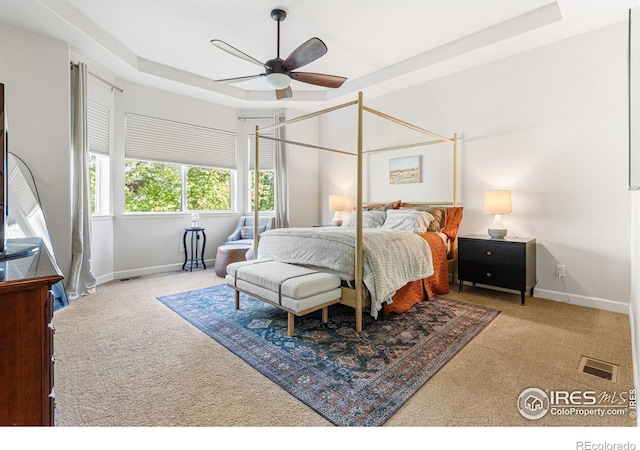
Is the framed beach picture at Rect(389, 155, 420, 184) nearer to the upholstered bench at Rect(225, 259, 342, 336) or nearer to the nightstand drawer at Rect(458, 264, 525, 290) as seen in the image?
the nightstand drawer at Rect(458, 264, 525, 290)

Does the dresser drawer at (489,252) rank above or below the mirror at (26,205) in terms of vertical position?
below

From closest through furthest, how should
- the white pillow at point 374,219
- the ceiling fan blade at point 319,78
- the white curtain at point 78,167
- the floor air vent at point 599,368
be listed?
1. the floor air vent at point 599,368
2. the ceiling fan blade at point 319,78
3. the white curtain at point 78,167
4. the white pillow at point 374,219

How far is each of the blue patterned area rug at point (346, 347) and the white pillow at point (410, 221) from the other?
32.9 inches

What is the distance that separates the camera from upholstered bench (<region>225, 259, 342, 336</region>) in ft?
7.77

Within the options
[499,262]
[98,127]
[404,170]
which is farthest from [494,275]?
[98,127]

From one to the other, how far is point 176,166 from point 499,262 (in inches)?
190

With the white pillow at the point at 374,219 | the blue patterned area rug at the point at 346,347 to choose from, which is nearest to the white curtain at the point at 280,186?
the white pillow at the point at 374,219

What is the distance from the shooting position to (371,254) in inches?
102

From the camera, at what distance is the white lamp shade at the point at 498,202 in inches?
133

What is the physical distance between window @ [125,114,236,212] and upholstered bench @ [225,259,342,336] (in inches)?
107

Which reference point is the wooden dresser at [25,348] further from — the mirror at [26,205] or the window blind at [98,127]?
the window blind at [98,127]

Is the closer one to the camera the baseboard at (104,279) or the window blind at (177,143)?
the baseboard at (104,279)
